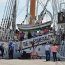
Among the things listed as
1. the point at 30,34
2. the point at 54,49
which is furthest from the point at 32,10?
the point at 54,49

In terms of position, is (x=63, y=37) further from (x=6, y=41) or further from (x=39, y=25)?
(x=6, y=41)

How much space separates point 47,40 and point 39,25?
1.71 metres

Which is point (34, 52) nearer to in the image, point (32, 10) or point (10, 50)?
point (10, 50)

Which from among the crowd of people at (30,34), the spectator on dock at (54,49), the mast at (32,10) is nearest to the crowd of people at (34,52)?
the spectator on dock at (54,49)

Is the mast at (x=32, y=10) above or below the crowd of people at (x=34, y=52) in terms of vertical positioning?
above

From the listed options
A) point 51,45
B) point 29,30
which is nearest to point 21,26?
point 29,30

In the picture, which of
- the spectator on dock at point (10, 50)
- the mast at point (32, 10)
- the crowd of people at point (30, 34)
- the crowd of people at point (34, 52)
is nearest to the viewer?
the crowd of people at point (34, 52)

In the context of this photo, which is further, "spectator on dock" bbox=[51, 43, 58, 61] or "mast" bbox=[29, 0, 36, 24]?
"mast" bbox=[29, 0, 36, 24]

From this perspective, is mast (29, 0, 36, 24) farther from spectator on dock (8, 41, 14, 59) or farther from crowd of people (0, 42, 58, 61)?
spectator on dock (8, 41, 14, 59)

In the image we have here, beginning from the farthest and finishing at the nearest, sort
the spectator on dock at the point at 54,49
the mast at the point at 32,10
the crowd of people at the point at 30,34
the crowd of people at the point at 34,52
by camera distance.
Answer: the mast at the point at 32,10
the crowd of people at the point at 30,34
the crowd of people at the point at 34,52
the spectator on dock at the point at 54,49

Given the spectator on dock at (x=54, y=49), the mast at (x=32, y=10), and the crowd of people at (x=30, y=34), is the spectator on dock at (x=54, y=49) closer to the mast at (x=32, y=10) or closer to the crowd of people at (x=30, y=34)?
the crowd of people at (x=30, y=34)

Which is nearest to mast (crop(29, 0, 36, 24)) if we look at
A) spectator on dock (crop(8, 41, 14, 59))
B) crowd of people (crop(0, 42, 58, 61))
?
crowd of people (crop(0, 42, 58, 61))

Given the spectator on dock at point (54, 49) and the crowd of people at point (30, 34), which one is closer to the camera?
the spectator on dock at point (54, 49)

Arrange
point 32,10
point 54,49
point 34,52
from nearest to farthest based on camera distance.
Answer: point 54,49, point 34,52, point 32,10
